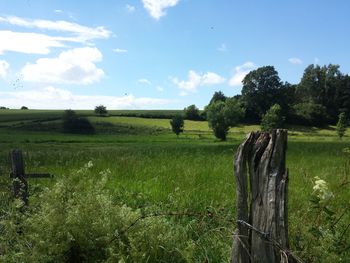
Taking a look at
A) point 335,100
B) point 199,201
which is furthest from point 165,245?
point 335,100

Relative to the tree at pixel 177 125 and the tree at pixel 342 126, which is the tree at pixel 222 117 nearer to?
the tree at pixel 177 125

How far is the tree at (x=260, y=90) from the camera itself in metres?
127

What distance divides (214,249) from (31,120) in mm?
120880

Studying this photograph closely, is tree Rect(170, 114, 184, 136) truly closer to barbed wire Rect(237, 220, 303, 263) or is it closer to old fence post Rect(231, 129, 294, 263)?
old fence post Rect(231, 129, 294, 263)

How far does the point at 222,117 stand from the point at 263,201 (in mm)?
96349

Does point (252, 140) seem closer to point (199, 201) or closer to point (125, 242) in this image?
point (125, 242)

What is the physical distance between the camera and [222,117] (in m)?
98.8

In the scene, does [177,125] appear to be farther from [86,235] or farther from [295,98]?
[86,235]

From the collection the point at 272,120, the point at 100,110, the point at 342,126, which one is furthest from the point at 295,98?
the point at 100,110

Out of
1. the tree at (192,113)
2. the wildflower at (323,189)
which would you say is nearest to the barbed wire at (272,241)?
the wildflower at (323,189)

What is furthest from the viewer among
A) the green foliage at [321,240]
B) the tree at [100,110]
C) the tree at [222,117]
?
the tree at [100,110]

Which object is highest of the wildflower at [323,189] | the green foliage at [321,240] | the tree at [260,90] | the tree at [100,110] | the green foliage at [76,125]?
the tree at [260,90]

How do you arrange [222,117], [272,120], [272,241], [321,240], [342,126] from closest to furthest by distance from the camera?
[272,241]
[321,240]
[342,126]
[222,117]
[272,120]

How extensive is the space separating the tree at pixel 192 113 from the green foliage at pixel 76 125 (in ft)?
107
